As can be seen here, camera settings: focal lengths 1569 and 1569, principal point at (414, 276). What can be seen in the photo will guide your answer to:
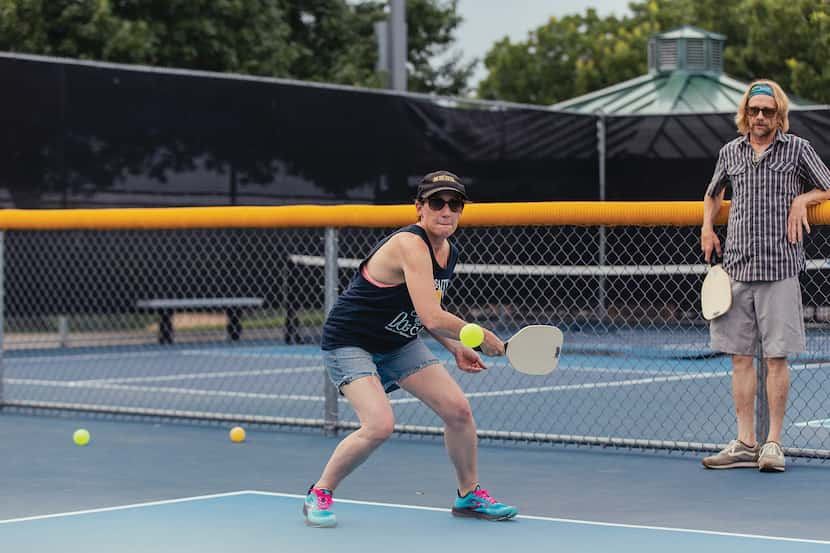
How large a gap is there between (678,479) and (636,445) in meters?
0.93

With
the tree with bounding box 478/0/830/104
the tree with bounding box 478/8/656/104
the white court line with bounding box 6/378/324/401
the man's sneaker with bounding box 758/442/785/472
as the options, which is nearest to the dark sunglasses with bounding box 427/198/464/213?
the man's sneaker with bounding box 758/442/785/472

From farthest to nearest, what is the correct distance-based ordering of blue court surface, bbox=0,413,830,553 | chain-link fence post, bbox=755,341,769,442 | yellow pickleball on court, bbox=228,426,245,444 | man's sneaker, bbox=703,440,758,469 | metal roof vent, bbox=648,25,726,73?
metal roof vent, bbox=648,25,726,73, yellow pickleball on court, bbox=228,426,245,444, chain-link fence post, bbox=755,341,769,442, man's sneaker, bbox=703,440,758,469, blue court surface, bbox=0,413,830,553

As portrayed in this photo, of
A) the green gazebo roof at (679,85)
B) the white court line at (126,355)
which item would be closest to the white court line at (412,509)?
the white court line at (126,355)

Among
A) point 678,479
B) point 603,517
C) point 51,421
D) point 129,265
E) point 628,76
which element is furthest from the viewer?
point 628,76

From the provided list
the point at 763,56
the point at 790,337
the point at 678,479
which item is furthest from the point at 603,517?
the point at 763,56

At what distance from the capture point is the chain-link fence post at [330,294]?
10.1 meters

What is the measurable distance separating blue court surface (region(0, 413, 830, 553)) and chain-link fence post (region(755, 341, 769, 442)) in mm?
263

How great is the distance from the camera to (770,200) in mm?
8406

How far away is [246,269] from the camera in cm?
1814

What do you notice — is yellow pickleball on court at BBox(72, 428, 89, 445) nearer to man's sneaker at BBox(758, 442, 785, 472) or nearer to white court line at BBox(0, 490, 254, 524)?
white court line at BBox(0, 490, 254, 524)

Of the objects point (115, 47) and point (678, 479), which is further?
point (115, 47)

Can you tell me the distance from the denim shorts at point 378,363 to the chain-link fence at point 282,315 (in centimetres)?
478

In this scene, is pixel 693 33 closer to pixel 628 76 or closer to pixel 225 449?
pixel 628 76

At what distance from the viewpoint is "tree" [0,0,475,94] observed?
24375 mm
